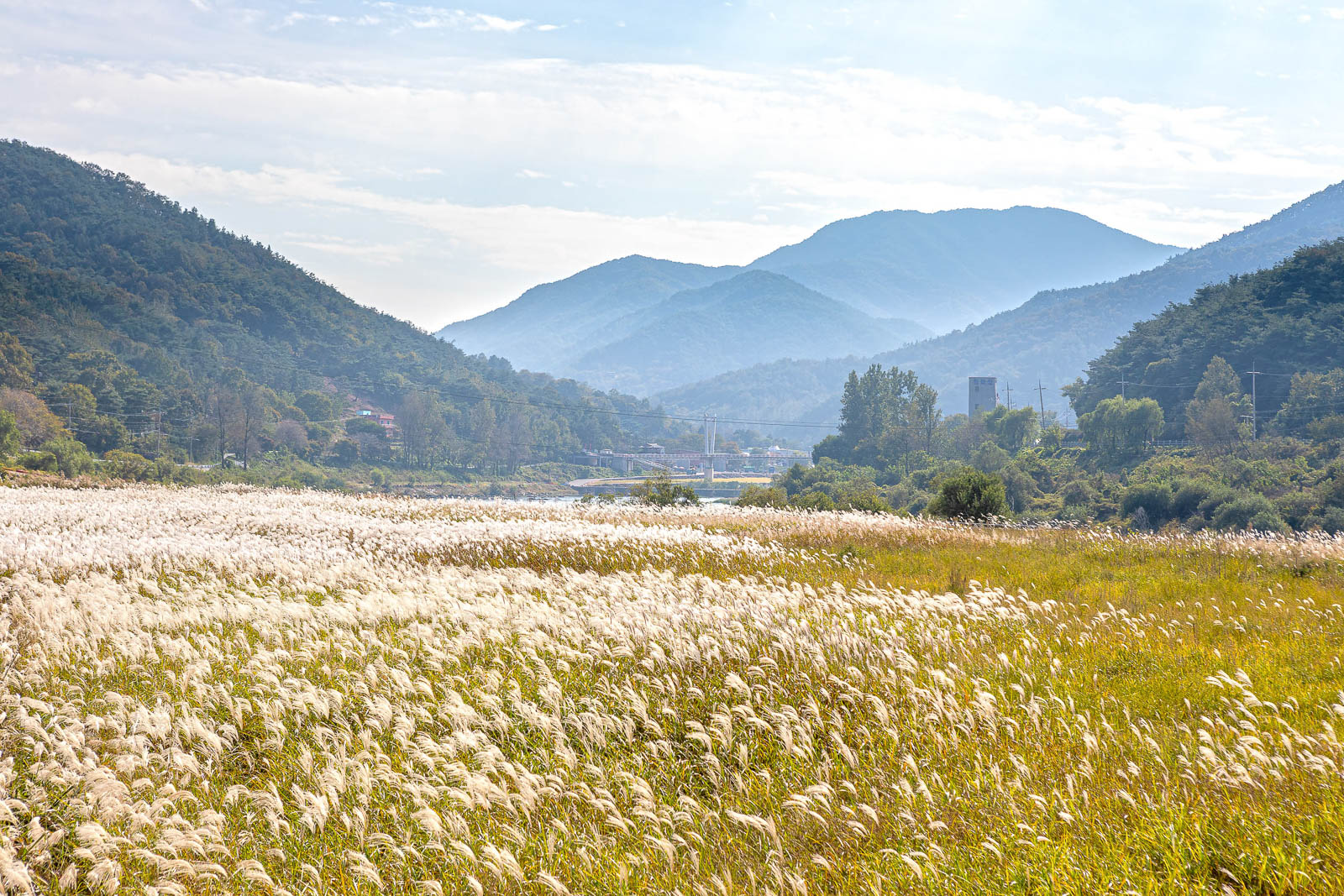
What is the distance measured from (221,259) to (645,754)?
185620 mm

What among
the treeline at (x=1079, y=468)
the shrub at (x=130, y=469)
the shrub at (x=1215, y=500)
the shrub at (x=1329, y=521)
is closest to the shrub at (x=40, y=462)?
the shrub at (x=130, y=469)

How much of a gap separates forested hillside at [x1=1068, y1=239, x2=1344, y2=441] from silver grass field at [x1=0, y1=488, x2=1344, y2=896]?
274 feet

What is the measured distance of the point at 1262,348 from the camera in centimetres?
9325

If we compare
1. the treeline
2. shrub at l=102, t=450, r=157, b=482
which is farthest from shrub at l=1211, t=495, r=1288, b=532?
shrub at l=102, t=450, r=157, b=482

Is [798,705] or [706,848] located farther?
[798,705]

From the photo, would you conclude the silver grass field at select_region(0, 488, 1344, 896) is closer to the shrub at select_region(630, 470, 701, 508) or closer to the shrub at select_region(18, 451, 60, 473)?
the shrub at select_region(630, 470, 701, 508)

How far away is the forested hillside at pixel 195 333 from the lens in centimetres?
10356

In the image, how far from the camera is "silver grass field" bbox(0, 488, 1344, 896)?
4078 mm

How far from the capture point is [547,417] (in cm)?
16600

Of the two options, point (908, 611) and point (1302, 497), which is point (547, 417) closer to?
point (1302, 497)

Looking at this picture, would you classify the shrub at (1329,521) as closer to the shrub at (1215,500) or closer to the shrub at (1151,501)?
the shrub at (1215,500)

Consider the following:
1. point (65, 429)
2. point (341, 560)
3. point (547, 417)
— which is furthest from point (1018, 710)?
point (547, 417)

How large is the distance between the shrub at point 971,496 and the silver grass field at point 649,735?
15986mm

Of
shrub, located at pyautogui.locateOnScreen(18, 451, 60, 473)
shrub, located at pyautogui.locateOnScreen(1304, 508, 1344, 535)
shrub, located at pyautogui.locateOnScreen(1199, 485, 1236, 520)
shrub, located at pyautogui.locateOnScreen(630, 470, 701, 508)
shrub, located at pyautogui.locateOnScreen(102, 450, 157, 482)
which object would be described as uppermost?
shrub, located at pyautogui.locateOnScreen(18, 451, 60, 473)
